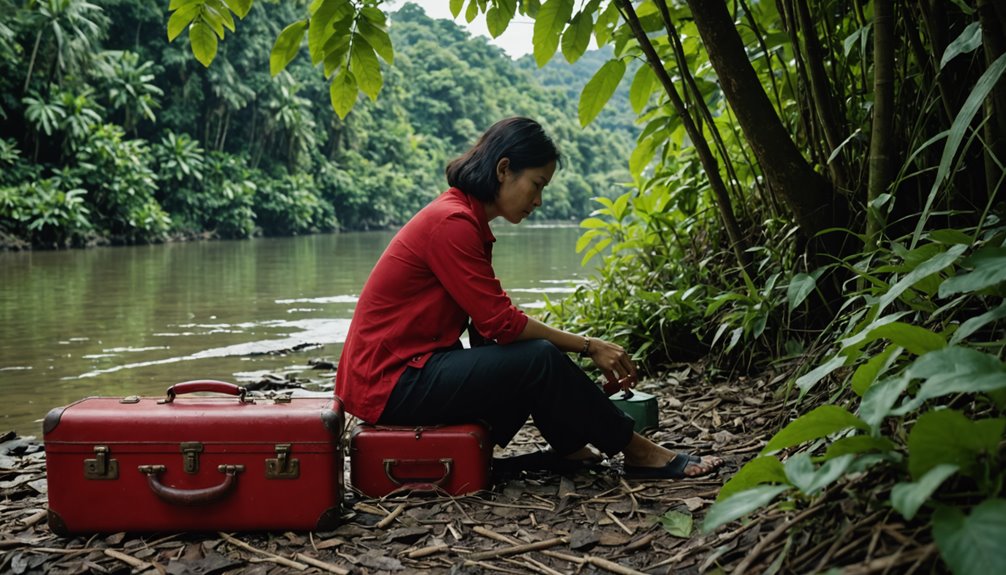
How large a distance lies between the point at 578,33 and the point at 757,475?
1860mm

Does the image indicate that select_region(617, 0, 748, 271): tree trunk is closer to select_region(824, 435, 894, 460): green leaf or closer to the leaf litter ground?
the leaf litter ground

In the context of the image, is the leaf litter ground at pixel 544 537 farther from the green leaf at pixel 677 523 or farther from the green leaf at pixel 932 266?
the green leaf at pixel 932 266

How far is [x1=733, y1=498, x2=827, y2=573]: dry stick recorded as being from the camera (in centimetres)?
145

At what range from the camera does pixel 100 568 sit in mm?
1825

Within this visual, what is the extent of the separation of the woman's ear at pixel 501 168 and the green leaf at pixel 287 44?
2.65 feet

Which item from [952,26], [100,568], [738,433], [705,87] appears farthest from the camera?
[705,87]

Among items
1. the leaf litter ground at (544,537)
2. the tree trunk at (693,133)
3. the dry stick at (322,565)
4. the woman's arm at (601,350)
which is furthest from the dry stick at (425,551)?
the tree trunk at (693,133)

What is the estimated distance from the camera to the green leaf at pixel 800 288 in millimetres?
2582

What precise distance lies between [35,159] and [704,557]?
838 inches

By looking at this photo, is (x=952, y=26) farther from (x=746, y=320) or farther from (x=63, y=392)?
(x=63, y=392)

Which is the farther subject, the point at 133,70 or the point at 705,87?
the point at 133,70

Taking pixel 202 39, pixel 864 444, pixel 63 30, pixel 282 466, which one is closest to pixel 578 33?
pixel 202 39

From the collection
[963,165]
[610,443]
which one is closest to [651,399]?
[610,443]

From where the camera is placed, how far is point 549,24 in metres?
2.73
